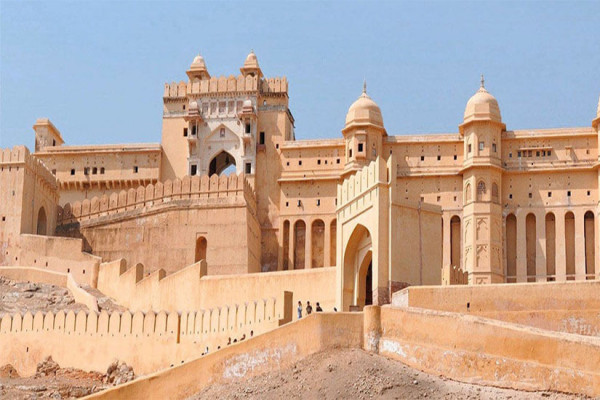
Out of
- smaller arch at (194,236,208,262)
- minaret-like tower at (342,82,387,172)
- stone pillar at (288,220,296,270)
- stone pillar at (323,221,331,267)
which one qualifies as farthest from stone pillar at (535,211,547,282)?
smaller arch at (194,236,208,262)

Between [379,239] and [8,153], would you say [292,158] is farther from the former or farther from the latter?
[379,239]

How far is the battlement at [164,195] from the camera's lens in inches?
1829

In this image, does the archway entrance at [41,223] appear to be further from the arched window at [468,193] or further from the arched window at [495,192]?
the arched window at [495,192]

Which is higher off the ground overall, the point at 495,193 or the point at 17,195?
the point at 495,193

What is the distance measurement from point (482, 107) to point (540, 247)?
553 cm

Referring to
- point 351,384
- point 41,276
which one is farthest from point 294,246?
point 351,384

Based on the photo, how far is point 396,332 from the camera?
90.0ft

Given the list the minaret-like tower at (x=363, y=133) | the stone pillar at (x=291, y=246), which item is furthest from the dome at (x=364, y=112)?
the stone pillar at (x=291, y=246)

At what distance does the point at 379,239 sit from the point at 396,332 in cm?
390

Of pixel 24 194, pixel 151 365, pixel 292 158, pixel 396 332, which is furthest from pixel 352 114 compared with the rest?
pixel 396 332

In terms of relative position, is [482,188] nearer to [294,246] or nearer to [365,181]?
[294,246]

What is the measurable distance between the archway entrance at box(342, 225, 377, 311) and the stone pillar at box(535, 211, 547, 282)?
51.5 feet

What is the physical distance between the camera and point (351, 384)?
26094mm

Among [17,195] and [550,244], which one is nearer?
[17,195]
